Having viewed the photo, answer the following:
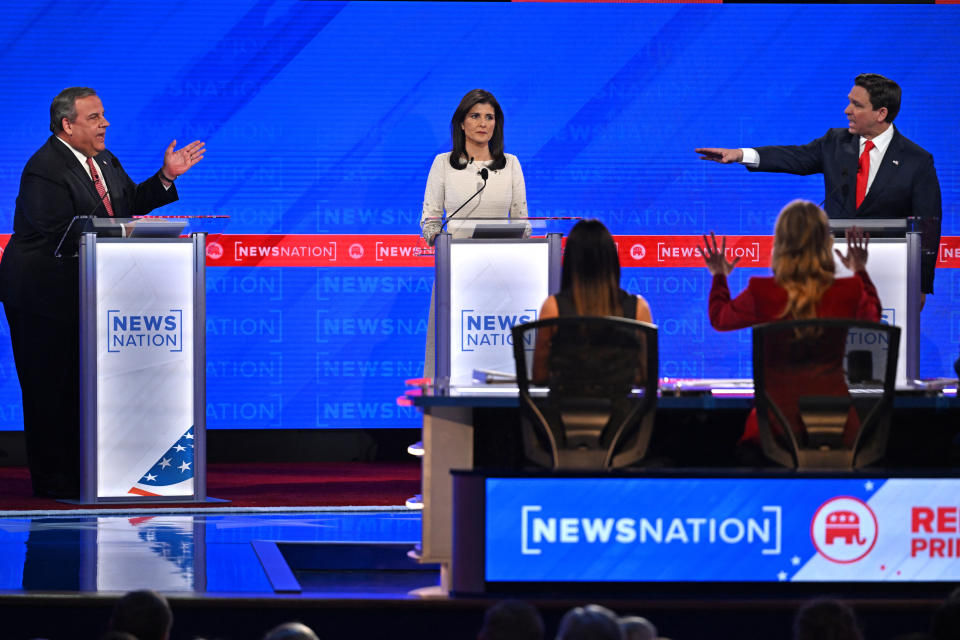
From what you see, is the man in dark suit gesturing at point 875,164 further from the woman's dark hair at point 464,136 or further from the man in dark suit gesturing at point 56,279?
the man in dark suit gesturing at point 56,279

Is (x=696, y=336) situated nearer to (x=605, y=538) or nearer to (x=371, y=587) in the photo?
(x=371, y=587)

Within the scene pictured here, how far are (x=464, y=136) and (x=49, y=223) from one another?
6.38 ft

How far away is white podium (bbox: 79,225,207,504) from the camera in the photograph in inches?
229

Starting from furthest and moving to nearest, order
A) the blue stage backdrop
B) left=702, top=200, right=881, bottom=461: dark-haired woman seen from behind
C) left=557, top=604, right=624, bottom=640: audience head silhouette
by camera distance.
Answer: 1. the blue stage backdrop
2. left=702, top=200, right=881, bottom=461: dark-haired woman seen from behind
3. left=557, top=604, right=624, bottom=640: audience head silhouette

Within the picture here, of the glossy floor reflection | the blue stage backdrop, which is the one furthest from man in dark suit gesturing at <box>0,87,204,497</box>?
the blue stage backdrop

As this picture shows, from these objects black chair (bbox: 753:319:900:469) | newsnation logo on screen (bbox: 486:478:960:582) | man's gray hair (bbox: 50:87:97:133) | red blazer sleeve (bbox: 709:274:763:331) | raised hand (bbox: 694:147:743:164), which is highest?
man's gray hair (bbox: 50:87:97:133)

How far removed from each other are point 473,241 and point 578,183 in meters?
2.36

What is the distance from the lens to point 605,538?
3.50 meters

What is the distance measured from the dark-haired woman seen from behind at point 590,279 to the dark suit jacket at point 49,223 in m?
3.04

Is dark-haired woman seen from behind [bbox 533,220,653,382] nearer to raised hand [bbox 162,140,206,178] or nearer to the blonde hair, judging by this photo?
the blonde hair

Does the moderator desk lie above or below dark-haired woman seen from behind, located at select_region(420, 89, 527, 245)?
below

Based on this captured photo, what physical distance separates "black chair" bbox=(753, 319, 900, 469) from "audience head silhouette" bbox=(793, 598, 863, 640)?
32.9 inches

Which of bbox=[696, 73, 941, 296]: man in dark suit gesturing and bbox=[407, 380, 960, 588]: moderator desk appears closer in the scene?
bbox=[407, 380, 960, 588]: moderator desk

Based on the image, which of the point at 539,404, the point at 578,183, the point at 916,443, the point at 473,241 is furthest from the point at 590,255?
the point at 578,183
